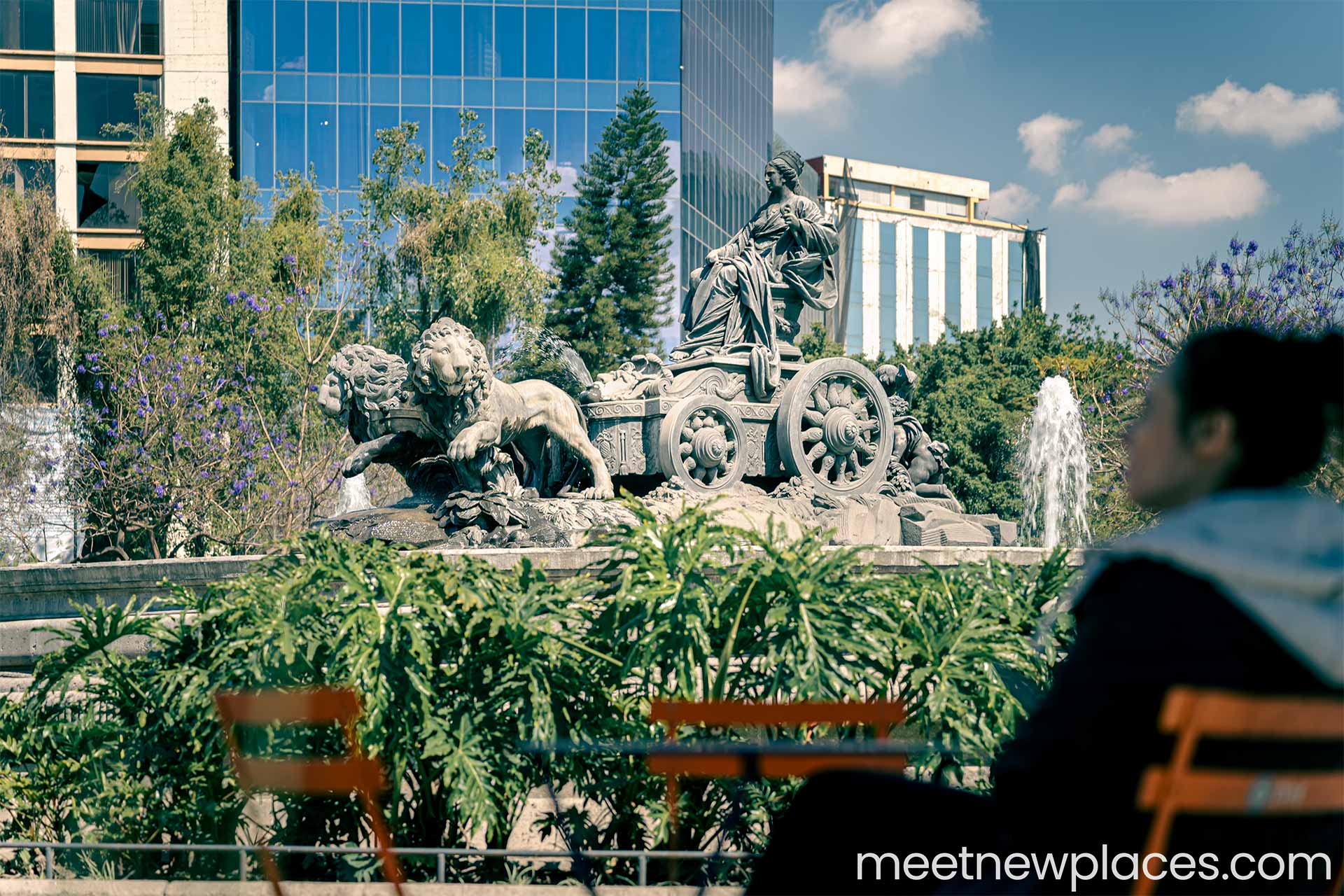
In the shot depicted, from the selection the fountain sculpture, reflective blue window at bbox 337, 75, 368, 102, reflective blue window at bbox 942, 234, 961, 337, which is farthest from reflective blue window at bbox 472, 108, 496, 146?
reflective blue window at bbox 942, 234, 961, 337

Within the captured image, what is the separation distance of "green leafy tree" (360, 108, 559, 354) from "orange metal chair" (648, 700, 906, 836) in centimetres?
2622

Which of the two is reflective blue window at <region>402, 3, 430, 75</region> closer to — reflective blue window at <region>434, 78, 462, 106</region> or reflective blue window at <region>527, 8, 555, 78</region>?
reflective blue window at <region>434, 78, 462, 106</region>

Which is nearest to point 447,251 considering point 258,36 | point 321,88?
point 321,88

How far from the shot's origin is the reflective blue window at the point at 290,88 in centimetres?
4450

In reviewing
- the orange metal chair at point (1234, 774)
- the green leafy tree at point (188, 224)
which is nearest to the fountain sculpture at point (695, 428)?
the orange metal chair at point (1234, 774)

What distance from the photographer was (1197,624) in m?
1.92

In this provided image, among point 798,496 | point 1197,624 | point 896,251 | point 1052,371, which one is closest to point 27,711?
point 1197,624

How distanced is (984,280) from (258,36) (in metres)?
56.3

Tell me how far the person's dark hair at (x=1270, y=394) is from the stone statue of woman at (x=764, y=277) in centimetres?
1050

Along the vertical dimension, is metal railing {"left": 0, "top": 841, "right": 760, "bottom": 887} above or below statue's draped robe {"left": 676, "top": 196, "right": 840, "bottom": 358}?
below

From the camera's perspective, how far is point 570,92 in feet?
149

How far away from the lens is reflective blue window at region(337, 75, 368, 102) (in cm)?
4500

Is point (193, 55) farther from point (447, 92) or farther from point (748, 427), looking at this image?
point (748, 427)

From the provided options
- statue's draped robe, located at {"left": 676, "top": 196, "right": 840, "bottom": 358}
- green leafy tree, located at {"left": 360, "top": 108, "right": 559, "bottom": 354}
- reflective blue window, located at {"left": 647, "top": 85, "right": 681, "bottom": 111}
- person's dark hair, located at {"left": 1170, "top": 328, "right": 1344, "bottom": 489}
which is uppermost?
reflective blue window, located at {"left": 647, "top": 85, "right": 681, "bottom": 111}
